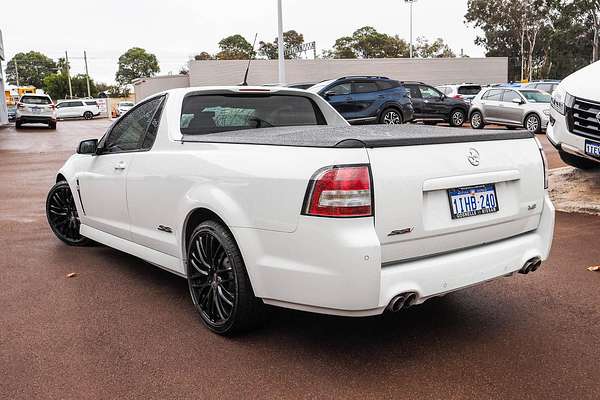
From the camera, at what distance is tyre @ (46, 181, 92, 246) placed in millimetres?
5668

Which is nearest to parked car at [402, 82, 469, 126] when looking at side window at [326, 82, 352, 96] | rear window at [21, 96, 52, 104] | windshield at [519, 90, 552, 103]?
windshield at [519, 90, 552, 103]

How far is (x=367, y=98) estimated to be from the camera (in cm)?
1602

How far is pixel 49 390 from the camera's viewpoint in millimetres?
2922

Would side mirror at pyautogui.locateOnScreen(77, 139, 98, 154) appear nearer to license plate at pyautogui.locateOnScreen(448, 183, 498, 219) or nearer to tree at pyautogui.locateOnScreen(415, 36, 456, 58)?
license plate at pyautogui.locateOnScreen(448, 183, 498, 219)

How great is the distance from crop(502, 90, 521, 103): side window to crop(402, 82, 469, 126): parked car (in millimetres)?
2191

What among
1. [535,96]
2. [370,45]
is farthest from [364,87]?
[370,45]

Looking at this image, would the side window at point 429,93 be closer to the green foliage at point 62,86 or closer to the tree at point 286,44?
the tree at point 286,44

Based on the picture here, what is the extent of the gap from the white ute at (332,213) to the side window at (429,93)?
55.9 ft

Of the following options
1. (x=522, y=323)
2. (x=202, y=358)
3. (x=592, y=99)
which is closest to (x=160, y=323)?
(x=202, y=358)

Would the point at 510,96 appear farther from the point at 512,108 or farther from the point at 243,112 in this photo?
the point at 243,112

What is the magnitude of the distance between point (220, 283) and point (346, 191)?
108cm

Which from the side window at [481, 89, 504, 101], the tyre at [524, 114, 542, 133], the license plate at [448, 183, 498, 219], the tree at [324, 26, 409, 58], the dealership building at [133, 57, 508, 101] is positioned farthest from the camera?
the tree at [324, 26, 409, 58]

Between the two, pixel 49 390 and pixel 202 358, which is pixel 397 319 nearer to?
pixel 202 358

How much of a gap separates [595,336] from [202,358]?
7.42 feet
